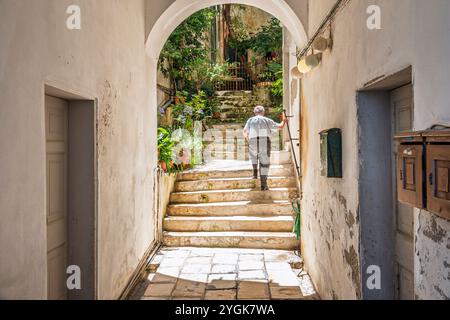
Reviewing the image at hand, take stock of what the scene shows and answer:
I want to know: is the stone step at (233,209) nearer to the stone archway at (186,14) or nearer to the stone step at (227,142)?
the stone archway at (186,14)

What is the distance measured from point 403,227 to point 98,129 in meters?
2.58

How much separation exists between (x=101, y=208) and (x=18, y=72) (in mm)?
1763

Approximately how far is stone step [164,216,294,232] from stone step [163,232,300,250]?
0.38 ft

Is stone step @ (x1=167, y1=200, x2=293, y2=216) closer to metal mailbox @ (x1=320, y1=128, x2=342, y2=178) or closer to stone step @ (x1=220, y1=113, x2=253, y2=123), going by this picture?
metal mailbox @ (x1=320, y1=128, x2=342, y2=178)

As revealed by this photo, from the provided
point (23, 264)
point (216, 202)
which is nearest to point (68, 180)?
point (23, 264)

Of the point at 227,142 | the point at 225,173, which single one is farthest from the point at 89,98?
the point at 227,142

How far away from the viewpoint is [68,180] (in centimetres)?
336

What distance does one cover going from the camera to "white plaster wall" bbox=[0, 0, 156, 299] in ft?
6.48

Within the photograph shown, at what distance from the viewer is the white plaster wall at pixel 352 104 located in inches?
68.8

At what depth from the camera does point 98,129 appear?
11.3ft

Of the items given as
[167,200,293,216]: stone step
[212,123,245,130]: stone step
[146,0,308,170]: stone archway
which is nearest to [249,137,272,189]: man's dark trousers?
[167,200,293,216]: stone step

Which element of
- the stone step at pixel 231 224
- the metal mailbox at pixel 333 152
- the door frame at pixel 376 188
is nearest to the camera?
the door frame at pixel 376 188

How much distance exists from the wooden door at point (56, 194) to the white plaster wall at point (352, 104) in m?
2.33

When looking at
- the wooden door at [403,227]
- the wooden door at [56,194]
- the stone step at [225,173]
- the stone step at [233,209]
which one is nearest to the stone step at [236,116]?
the stone step at [225,173]
